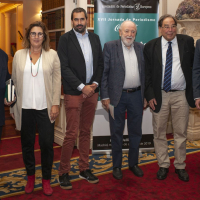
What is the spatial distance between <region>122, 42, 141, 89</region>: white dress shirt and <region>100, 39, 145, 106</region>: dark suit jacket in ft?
0.13

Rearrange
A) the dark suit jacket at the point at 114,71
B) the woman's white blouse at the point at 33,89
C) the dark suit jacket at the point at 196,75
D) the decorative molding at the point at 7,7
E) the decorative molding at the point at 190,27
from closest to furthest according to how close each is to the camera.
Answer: the woman's white blouse at the point at 33,89
the dark suit jacket at the point at 196,75
the dark suit jacket at the point at 114,71
the decorative molding at the point at 190,27
the decorative molding at the point at 7,7

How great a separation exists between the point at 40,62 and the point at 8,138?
111 inches

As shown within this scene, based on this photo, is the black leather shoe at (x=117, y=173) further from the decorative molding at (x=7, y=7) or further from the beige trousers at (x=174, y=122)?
the decorative molding at (x=7, y=7)

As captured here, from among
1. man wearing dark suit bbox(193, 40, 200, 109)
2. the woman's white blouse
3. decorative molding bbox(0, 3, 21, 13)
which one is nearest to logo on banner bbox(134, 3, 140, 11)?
man wearing dark suit bbox(193, 40, 200, 109)

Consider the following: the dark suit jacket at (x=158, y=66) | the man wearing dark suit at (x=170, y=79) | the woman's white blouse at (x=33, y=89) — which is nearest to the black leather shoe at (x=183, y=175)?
the man wearing dark suit at (x=170, y=79)

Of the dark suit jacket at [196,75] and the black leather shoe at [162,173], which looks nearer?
the dark suit jacket at [196,75]

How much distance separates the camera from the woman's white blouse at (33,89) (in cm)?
260

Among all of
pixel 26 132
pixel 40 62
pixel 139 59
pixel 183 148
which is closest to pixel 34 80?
pixel 40 62

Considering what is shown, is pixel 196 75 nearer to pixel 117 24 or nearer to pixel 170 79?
pixel 170 79

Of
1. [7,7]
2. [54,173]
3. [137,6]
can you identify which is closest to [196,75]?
[137,6]

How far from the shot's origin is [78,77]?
2.94 m

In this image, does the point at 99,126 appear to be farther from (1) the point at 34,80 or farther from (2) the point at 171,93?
(1) the point at 34,80

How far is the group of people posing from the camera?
8.83 ft

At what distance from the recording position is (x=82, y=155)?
3.22 metres
